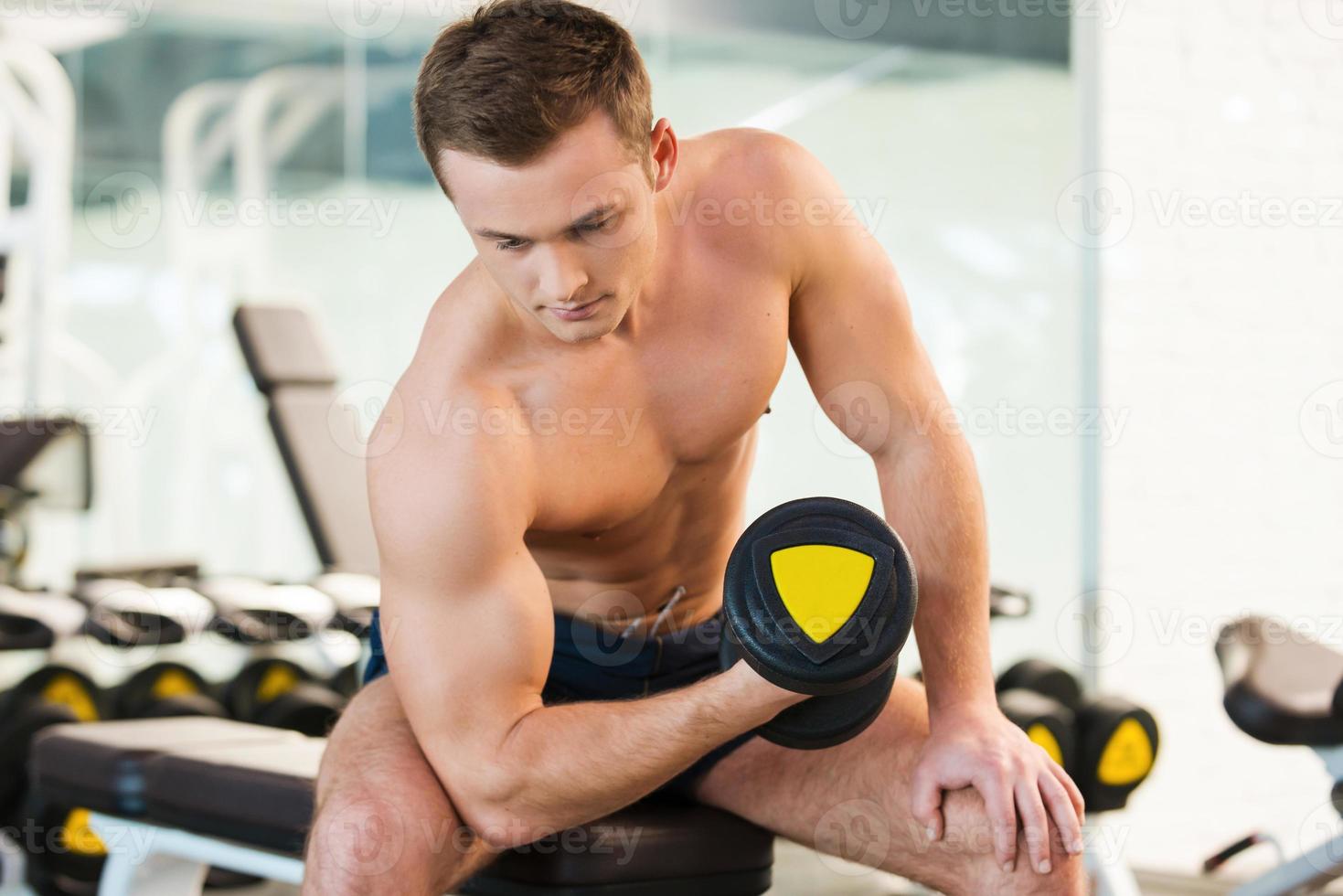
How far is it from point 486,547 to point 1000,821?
1.80ft

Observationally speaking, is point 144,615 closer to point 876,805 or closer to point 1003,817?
point 876,805

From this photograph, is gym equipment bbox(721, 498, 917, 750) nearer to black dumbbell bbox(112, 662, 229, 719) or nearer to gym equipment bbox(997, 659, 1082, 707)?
gym equipment bbox(997, 659, 1082, 707)

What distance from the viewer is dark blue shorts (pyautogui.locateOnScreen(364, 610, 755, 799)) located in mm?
1613

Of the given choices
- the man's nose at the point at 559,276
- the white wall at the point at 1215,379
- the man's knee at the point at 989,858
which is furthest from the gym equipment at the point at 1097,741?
the man's nose at the point at 559,276

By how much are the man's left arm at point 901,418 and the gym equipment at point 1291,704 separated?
2.32 feet

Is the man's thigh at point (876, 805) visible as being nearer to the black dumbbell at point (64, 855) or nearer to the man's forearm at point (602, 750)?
Result: the man's forearm at point (602, 750)

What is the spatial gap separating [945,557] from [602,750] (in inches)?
16.9

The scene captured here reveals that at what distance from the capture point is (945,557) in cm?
147

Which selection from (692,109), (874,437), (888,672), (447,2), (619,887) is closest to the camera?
(888,672)

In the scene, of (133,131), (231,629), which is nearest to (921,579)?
(231,629)

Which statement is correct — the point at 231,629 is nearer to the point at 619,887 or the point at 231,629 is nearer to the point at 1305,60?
the point at 619,887

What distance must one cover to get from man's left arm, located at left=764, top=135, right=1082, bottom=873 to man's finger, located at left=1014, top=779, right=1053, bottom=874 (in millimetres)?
91

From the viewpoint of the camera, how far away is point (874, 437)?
152 cm

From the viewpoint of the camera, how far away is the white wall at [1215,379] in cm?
301
